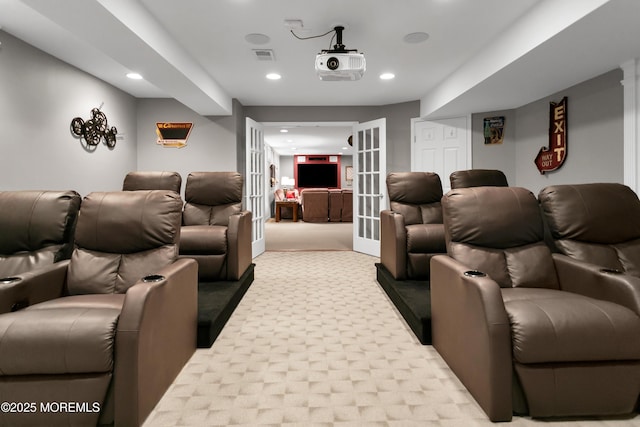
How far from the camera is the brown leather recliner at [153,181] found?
382 cm

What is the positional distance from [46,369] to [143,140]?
4.84 metres

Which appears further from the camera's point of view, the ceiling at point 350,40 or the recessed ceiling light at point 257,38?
the recessed ceiling light at point 257,38

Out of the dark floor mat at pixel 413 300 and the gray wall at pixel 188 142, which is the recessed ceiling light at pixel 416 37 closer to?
the dark floor mat at pixel 413 300

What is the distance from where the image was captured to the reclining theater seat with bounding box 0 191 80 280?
202 centimetres

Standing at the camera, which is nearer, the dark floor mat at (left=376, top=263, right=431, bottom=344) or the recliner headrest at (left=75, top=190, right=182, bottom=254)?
the recliner headrest at (left=75, top=190, right=182, bottom=254)

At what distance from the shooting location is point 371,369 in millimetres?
1950

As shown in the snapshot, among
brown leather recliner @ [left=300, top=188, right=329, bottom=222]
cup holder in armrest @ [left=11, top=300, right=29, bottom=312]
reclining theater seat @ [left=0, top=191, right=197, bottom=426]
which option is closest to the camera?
reclining theater seat @ [left=0, top=191, right=197, bottom=426]

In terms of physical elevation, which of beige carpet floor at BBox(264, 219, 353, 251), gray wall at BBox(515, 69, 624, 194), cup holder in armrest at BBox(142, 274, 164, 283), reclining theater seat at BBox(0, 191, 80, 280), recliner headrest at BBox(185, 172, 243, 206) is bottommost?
beige carpet floor at BBox(264, 219, 353, 251)

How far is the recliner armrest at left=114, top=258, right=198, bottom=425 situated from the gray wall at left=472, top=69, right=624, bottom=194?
4.06m

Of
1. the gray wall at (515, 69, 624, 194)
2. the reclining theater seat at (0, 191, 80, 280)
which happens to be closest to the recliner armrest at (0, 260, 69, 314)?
the reclining theater seat at (0, 191, 80, 280)

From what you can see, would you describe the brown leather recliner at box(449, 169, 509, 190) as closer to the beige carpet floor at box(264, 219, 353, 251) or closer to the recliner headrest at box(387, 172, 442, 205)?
the recliner headrest at box(387, 172, 442, 205)

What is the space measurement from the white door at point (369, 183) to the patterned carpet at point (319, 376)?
2538mm

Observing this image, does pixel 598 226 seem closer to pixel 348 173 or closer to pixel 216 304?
pixel 216 304

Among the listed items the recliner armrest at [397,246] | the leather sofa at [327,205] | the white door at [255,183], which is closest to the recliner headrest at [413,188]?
the recliner armrest at [397,246]
